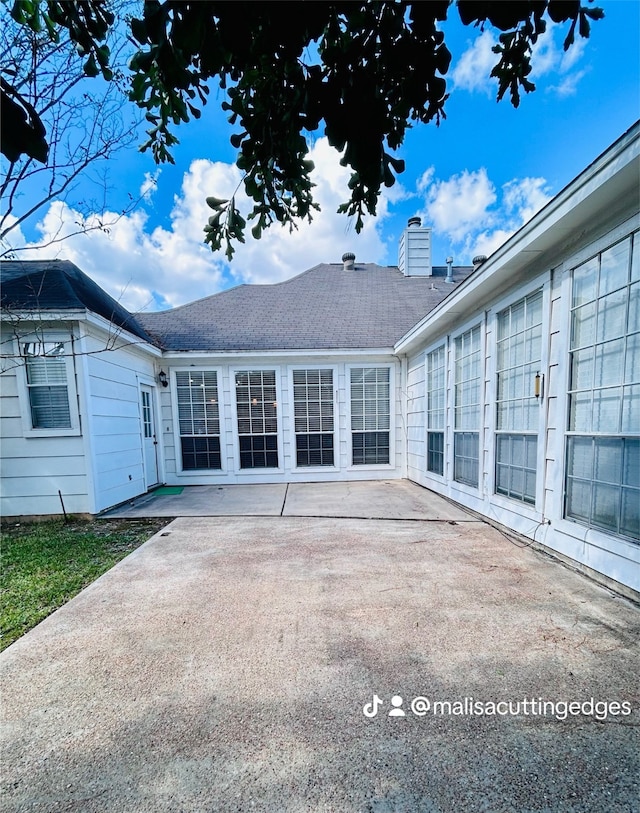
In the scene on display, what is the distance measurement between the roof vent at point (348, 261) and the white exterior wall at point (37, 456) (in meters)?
6.79

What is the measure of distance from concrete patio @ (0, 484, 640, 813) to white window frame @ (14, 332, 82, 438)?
2659 millimetres

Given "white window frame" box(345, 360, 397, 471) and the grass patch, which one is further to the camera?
"white window frame" box(345, 360, 397, 471)

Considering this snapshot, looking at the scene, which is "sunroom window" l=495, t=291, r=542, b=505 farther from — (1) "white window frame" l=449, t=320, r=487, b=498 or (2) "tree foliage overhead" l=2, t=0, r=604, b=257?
(2) "tree foliage overhead" l=2, t=0, r=604, b=257

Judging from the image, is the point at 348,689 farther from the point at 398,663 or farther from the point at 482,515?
the point at 482,515

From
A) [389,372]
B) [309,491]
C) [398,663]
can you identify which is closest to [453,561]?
[398,663]

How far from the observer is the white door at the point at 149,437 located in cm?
592

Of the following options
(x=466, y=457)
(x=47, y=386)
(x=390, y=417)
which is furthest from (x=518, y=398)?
(x=47, y=386)

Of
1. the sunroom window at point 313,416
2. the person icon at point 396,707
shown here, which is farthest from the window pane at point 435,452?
the person icon at point 396,707

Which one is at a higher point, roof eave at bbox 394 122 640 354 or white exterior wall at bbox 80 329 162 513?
roof eave at bbox 394 122 640 354

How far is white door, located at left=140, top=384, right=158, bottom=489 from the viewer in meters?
5.92

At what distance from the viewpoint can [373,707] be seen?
1.43 meters

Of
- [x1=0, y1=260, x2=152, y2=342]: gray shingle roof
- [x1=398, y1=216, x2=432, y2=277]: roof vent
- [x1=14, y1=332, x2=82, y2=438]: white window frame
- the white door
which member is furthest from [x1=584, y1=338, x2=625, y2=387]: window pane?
[x1=398, y1=216, x2=432, y2=277]: roof vent

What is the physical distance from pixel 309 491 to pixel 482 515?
2.85m

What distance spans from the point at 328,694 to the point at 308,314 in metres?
6.78
